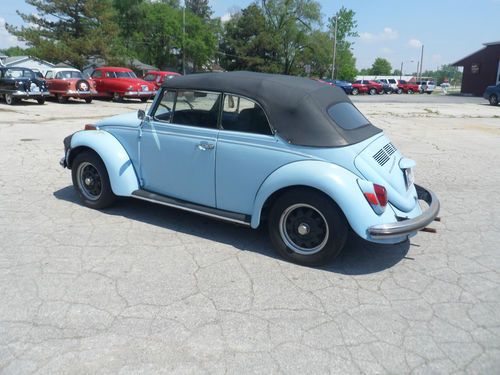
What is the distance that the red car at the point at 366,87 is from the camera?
45281 millimetres

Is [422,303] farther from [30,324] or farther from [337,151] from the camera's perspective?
[30,324]

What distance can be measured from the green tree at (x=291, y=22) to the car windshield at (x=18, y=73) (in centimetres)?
4538

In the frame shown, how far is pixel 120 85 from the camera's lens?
20.8 m

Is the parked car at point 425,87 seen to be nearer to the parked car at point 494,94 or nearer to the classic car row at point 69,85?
the parked car at point 494,94

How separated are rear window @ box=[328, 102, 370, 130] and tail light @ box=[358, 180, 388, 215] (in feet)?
2.27

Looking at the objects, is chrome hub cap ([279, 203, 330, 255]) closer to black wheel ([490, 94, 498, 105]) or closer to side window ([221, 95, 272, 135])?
side window ([221, 95, 272, 135])

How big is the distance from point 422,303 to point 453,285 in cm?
50

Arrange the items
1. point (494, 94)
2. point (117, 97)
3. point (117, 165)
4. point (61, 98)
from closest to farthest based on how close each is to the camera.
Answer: point (117, 165)
point (61, 98)
point (117, 97)
point (494, 94)

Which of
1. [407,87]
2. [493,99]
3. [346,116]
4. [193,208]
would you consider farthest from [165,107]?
[407,87]

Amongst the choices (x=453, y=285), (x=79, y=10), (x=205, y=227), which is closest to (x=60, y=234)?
(x=205, y=227)

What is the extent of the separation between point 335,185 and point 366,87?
1765 inches

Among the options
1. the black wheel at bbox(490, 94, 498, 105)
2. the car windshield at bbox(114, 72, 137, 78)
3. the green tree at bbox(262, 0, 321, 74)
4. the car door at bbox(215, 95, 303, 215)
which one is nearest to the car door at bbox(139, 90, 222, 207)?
the car door at bbox(215, 95, 303, 215)

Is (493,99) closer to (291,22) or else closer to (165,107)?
(165,107)

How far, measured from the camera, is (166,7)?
2277 inches
